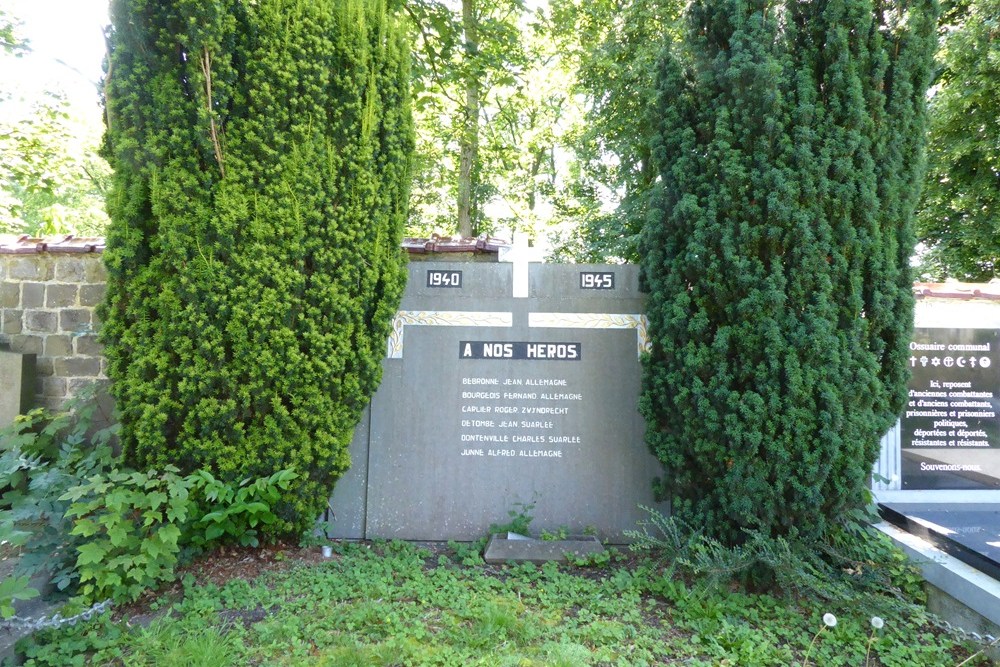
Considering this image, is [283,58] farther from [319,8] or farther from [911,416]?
[911,416]

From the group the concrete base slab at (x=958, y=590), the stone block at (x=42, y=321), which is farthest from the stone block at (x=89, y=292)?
the concrete base slab at (x=958, y=590)

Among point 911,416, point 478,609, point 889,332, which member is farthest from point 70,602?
point 911,416

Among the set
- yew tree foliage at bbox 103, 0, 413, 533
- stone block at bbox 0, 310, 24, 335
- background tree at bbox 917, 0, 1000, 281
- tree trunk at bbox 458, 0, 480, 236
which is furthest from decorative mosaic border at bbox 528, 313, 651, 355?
tree trunk at bbox 458, 0, 480, 236

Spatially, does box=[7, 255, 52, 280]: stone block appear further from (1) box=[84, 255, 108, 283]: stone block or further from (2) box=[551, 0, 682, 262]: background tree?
(2) box=[551, 0, 682, 262]: background tree

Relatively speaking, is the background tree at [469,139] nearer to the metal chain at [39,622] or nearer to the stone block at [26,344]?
the stone block at [26,344]

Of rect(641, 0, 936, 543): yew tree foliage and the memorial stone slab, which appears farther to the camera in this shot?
the memorial stone slab

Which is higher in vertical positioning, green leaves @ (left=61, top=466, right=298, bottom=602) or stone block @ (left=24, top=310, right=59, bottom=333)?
stone block @ (left=24, top=310, right=59, bottom=333)

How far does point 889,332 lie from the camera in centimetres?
415

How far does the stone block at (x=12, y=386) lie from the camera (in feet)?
17.6

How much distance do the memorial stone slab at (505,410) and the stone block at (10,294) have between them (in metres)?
3.37

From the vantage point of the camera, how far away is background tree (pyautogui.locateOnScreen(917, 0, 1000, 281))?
9.53 meters

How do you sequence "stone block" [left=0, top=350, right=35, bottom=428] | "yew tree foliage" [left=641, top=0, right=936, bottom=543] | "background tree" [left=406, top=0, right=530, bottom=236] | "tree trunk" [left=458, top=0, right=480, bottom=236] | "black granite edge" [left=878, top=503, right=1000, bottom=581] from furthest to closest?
"tree trunk" [left=458, top=0, right=480, bottom=236], "background tree" [left=406, top=0, right=530, bottom=236], "stone block" [left=0, top=350, right=35, bottom=428], "yew tree foliage" [left=641, top=0, right=936, bottom=543], "black granite edge" [left=878, top=503, right=1000, bottom=581]

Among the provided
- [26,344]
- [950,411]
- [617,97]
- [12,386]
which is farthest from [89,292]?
[617,97]

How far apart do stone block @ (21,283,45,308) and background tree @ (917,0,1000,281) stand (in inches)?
452
